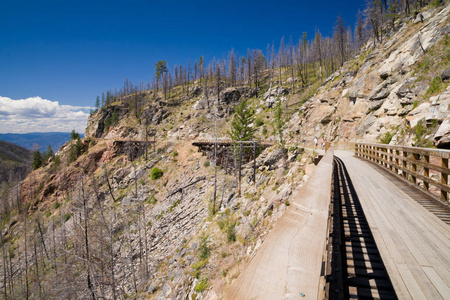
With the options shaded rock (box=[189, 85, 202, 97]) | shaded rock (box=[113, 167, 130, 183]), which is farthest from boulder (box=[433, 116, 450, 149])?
shaded rock (box=[189, 85, 202, 97])

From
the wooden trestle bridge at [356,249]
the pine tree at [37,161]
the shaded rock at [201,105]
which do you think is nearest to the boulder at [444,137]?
the wooden trestle bridge at [356,249]

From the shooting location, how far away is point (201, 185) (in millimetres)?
30141

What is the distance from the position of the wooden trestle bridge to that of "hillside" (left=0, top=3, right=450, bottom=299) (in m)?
1.34

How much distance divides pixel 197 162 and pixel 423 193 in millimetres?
31325

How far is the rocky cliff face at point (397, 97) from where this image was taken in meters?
12.4

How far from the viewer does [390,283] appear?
9.16 ft

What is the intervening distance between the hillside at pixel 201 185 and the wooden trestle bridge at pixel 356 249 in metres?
1.34

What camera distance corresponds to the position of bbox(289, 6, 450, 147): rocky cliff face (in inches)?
488

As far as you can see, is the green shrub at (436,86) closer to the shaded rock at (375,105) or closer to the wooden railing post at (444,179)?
the shaded rock at (375,105)

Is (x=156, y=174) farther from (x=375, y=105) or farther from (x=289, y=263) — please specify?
(x=289, y=263)

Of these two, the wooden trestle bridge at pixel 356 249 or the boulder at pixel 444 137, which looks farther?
the boulder at pixel 444 137

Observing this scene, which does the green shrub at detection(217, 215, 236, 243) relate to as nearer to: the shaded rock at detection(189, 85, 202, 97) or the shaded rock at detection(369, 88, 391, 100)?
the shaded rock at detection(369, 88, 391, 100)

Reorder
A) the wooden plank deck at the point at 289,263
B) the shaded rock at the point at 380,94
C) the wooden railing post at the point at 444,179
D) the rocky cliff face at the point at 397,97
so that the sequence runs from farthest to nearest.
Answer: the shaded rock at the point at 380,94
the rocky cliff face at the point at 397,97
the wooden railing post at the point at 444,179
the wooden plank deck at the point at 289,263

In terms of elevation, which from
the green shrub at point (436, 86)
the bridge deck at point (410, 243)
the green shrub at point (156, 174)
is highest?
the green shrub at point (436, 86)
